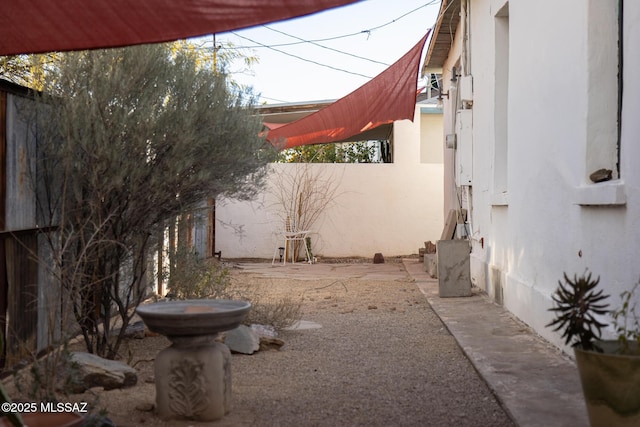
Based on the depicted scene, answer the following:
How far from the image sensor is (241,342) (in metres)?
5.32

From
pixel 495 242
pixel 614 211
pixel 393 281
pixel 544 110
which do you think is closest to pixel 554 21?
pixel 544 110

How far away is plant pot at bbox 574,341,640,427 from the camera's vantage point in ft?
8.73

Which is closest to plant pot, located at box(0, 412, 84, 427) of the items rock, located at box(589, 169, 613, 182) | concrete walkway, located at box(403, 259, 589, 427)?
concrete walkway, located at box(403, 259, 589, 427)

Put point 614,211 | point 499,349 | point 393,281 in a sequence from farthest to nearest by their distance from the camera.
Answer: point 393,281 → point 499,349 → point 614,211

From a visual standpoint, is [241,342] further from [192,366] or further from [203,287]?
[192,366]

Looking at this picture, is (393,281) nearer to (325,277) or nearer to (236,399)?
(325,277)

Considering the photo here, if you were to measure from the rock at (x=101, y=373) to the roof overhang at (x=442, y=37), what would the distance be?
23.9 feet

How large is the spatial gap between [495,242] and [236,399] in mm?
4482

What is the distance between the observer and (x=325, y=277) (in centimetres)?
1098

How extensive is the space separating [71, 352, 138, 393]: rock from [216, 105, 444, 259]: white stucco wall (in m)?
10.2

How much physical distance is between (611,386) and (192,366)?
192 cm

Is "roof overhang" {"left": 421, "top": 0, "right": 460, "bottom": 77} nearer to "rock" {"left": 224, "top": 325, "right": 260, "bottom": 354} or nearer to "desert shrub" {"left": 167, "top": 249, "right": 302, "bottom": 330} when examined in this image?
"desert shrub" {"left": 167, "top": 249, "right": 302, "bottom": 330}

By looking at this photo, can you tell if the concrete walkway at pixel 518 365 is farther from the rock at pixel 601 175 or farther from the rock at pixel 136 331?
the rock at pixel 136 331

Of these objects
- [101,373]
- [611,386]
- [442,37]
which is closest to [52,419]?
[101,373]
